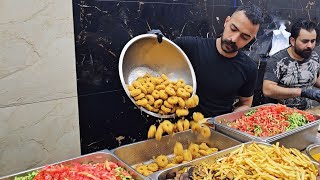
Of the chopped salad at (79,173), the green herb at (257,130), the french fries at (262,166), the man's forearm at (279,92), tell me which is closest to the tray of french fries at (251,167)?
the french fries at (262,166)

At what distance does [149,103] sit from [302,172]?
973 mm


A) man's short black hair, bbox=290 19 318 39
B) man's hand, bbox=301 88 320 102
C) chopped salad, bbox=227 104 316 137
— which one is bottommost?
man's hand, bbox=301 88 320 102

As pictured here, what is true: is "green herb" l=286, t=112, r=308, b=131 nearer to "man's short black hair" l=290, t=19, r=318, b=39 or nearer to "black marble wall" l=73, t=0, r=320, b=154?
"black marble wall" l=73, t=0, r=320, b=154

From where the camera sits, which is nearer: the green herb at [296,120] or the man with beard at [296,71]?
the green herb at [296,120]

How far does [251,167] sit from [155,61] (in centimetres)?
105

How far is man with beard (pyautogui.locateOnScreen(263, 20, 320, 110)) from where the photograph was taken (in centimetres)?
368

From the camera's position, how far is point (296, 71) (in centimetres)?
374

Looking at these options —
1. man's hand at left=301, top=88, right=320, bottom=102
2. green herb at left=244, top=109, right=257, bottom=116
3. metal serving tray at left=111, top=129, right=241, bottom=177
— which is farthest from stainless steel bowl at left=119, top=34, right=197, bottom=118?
man's hand at left=301, top=88, right=320, bottom=102

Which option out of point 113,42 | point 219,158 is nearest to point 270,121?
point 219,158

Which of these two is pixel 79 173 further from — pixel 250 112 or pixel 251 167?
pixel 250 112

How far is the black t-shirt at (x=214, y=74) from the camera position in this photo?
3.05 m

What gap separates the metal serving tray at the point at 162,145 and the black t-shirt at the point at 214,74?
68 centimetres

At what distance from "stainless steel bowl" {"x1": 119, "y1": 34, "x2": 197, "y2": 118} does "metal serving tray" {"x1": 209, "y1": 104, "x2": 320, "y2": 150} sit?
465mm

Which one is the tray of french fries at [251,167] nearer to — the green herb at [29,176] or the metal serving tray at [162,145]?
the metal serving tray at [162,145]
